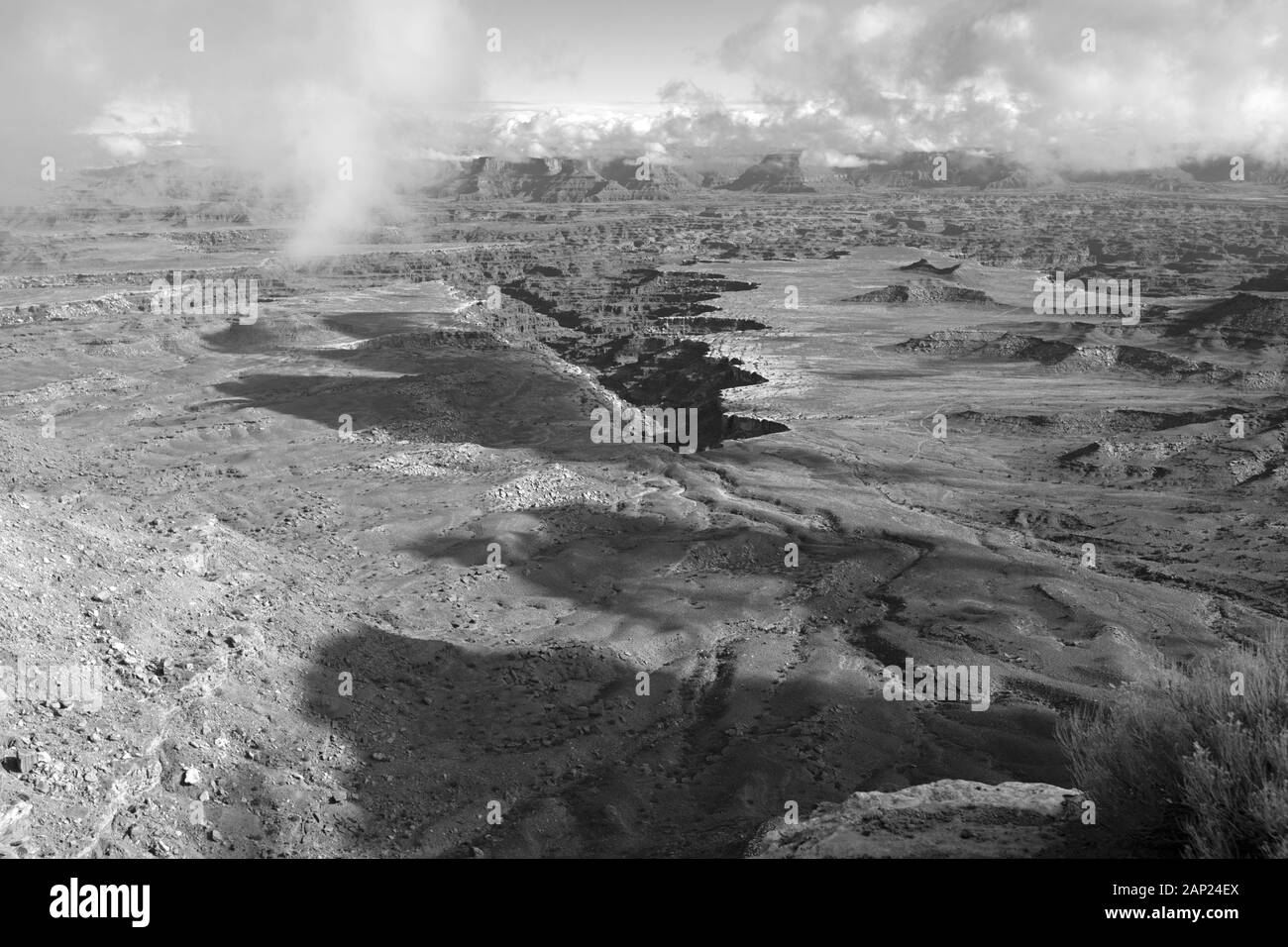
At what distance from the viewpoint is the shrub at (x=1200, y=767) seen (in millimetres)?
7027

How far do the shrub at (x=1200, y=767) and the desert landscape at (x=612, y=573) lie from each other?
0.64ft

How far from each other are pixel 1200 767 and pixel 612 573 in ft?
55.9

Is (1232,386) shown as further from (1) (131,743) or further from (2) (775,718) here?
(1) (131,743)

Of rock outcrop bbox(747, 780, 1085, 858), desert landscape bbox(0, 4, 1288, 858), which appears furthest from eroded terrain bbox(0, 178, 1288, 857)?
rock outcrop bbox(747, 780, 1085, 858)

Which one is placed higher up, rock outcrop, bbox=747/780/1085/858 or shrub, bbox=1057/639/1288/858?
shrub, bbox=1057/639/1288/858

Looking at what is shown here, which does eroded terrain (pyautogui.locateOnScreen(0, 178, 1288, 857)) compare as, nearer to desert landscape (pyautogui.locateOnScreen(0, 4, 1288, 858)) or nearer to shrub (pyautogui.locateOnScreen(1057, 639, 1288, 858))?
desert landscape (pyautogui.locateOnScreen(0, 4, 1288, 858))

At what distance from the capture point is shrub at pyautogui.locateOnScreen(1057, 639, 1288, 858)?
7.03 m

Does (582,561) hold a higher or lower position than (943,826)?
lower

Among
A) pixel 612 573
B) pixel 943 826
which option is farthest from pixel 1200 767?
pixel 612 573

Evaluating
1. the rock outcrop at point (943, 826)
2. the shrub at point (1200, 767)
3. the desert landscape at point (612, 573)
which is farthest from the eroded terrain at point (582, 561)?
the shrub at point (1200, 767)

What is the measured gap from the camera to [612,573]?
77.4ft

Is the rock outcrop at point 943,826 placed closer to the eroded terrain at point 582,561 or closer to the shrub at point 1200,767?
the shrub at point 1200,767

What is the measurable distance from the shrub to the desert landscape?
196mm

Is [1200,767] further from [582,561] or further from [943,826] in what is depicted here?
[582,561]
